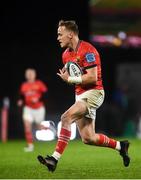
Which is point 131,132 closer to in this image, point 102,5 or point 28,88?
point 102,5

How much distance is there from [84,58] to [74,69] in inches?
8.7

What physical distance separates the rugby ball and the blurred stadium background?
1251 cm

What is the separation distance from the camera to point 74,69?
412 inches

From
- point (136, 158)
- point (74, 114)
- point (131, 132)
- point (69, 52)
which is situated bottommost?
point (131, 132)

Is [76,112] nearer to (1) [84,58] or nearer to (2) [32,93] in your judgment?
(1) [84,58]

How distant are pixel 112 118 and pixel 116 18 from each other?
336 cm

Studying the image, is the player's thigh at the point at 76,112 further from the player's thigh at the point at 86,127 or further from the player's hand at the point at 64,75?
the player's hand at the point at 64,75

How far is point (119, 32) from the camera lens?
908 inches

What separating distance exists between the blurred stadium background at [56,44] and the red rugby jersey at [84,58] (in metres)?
12.4

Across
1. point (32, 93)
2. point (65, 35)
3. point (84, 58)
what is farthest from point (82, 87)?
point (32, 93)

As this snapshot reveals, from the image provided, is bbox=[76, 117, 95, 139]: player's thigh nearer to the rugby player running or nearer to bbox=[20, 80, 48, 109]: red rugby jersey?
the rugby player running

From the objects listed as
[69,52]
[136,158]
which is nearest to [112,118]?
[136,158]

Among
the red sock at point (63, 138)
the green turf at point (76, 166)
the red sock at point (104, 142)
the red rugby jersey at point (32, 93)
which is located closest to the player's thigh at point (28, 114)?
the red rugby jersey at point (32, 93)

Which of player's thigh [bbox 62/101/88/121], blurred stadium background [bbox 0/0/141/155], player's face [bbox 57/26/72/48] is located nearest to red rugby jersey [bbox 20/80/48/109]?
blurred stadium background [bbox 0/0/141/155]
